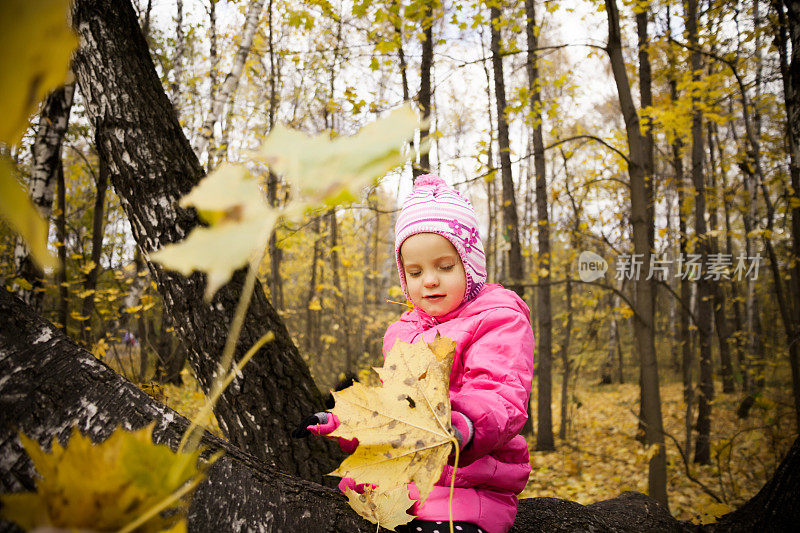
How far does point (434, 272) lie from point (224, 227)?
123 cm

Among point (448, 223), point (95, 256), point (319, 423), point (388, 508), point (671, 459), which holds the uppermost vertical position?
point (95, 256)

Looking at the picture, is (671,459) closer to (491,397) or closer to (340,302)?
(340,302)

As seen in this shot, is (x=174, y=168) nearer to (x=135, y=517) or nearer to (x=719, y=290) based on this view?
(x=135, y=517)

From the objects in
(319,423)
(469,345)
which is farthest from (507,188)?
(319,423)

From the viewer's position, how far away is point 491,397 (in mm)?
979

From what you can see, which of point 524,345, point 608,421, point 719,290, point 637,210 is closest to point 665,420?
point 608,421

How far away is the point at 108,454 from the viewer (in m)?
0.29

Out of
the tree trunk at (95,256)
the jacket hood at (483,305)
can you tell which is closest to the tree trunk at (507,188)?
the jacket hood at (483,305)

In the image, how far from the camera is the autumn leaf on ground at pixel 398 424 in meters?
0.55

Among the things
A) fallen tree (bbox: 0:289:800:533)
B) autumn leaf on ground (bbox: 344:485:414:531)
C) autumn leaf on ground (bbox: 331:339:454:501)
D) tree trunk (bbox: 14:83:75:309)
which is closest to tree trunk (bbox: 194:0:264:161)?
tree trunk (bbox: 14:83:75:309)

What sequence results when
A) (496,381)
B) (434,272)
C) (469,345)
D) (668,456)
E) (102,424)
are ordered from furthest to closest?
1. (668,456)
2. (434,272)
3. (469,345)
4. (496,381)
5. (102,424)

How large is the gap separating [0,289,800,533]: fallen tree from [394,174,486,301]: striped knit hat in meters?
0.82

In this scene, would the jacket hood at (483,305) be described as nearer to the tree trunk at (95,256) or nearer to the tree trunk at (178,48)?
the tree trunk at (95,256)

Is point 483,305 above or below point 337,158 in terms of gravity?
below
